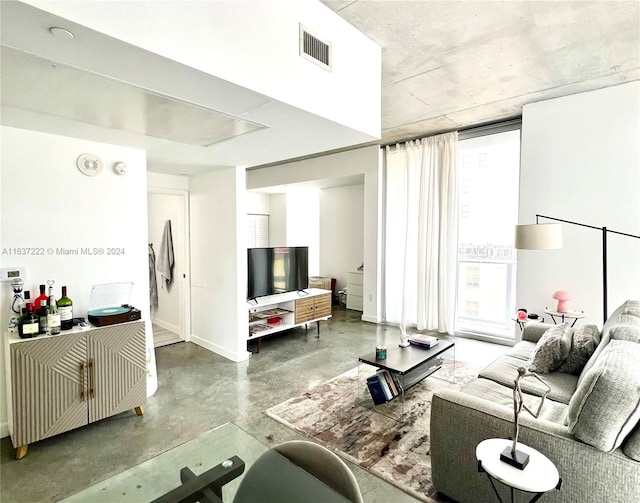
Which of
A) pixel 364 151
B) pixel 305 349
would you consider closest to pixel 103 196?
pixel 305 349

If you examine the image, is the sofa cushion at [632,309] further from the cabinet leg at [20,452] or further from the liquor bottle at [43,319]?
the cabinet leg at [20,452]

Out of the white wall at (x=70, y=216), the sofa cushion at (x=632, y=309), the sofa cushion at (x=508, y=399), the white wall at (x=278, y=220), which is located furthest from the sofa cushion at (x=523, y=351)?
the white wall at (x=278, y=220)

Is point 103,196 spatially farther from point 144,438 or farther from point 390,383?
point 390,383

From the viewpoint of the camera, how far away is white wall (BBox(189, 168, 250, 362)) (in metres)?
4.04

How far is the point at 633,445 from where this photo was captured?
4.76 feet

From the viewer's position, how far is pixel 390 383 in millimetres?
2951

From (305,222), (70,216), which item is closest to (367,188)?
(305,222)

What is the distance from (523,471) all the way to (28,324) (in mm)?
3001

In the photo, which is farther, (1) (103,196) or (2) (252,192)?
(2) (252,192)

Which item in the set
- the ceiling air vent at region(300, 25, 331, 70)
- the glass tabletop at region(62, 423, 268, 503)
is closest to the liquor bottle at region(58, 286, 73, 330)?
the glass tabletop at region(62, 423, 268, 503)

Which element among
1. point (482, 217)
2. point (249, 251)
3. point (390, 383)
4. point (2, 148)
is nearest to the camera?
point (2, 148)

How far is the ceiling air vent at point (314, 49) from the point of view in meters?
1.99

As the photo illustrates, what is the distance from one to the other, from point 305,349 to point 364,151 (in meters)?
3.45

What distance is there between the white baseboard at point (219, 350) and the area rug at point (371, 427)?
116 cm
